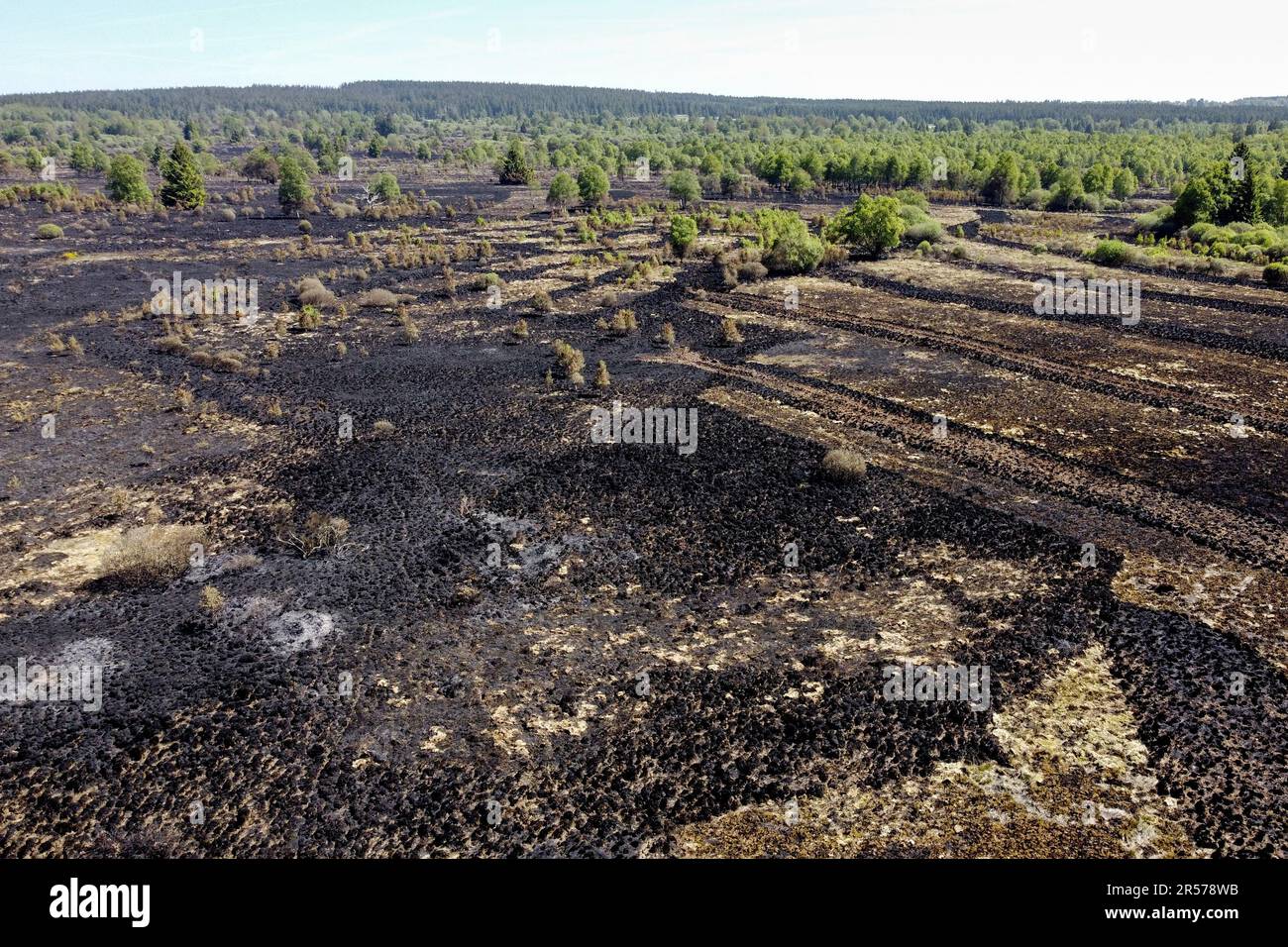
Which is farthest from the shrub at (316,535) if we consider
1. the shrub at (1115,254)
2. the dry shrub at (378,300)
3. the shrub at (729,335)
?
the shrub at (1115,254)

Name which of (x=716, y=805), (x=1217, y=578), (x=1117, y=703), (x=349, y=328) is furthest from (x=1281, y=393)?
(x=349, y=328)

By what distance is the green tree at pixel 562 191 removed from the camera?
3497 inches

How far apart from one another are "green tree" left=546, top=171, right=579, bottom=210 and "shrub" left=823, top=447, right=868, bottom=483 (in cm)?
7383

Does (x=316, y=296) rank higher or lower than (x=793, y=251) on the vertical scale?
lower

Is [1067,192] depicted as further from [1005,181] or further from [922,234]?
[922,234]

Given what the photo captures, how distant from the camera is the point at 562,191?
8919cm

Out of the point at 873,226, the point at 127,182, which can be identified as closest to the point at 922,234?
the point at 873,226

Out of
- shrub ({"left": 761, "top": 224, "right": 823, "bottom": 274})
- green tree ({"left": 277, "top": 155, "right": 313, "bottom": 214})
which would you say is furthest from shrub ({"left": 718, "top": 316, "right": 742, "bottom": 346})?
green tree ({"left": 277, "top": 155, "right": 313, "bottom": 214})

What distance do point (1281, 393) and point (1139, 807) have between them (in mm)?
27226

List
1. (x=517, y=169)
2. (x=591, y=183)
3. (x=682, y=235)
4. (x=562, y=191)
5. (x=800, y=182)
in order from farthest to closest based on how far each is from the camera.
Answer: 1. (x=517, y=169)
2. (x=800, y=182)
3. (x=562, y=191)
4. (x=591, y=183)
5. (x=682, y=235)

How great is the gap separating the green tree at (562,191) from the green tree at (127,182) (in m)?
45.5
